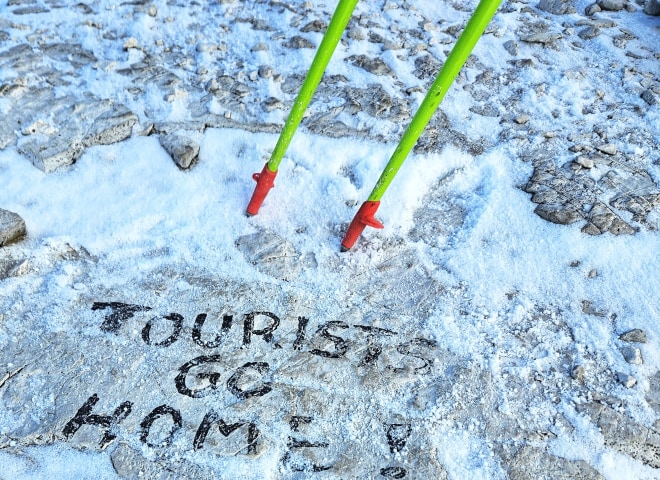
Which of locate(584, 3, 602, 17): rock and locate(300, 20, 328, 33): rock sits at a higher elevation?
locate(584, 3, 602, 17): rock

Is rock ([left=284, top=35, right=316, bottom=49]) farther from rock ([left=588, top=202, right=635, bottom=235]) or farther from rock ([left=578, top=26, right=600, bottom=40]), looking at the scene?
rock ([left=588, top=202, right=635, bottom=235])

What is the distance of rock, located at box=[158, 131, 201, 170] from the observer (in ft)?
10.7

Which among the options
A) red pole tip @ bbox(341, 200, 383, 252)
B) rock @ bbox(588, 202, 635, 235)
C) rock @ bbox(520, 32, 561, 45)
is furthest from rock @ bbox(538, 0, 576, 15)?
red pole tip @ bbox(341, 200, 383, 252)

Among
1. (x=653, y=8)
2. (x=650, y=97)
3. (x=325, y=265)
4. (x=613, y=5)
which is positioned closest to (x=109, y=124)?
(x=325, y=265)

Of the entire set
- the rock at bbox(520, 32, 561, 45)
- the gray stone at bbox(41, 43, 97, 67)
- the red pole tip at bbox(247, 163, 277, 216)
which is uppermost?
the rock at bbox(520, 32, 561, 45)

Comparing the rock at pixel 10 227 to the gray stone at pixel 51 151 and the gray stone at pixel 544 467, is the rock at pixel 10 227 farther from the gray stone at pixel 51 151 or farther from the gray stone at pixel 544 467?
the gray stone at pixel 544 467

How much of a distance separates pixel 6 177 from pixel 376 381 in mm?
2110

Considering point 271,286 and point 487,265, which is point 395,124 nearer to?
point 487,265

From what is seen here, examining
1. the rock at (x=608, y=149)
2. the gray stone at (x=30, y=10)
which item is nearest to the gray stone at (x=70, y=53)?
the gray stone at (x=30, y=10)

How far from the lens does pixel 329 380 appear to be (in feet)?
8.11

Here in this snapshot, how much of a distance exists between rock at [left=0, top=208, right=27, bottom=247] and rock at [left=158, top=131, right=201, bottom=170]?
2.70 feet

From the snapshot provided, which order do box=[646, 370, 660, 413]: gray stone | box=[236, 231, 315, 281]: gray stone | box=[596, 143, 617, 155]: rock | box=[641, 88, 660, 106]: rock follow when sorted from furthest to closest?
1. box=[641, 88, 660, 106]: rock
2. box=[596, 143, 617, 155]: rock
3. box=[236, 231, 315, 281]: gray stone
4. box=[646, 370, 660, 413]: gray stone

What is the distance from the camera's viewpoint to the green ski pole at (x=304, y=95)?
2.62 metres

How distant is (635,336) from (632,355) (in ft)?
0.34
